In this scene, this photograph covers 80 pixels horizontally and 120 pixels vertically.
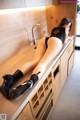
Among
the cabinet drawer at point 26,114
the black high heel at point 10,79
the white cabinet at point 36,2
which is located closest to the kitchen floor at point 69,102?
the cabinet drawer at point 26,114

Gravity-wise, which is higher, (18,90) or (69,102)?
(18,90)

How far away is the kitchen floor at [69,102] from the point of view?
1.64m

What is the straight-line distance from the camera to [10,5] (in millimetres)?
1227

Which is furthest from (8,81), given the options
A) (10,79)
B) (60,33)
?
(60,33)

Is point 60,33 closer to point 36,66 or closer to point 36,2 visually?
point 36,2

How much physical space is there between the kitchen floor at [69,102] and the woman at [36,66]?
819mm

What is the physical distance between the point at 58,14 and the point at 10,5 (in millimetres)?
1455

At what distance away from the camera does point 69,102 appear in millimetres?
1837

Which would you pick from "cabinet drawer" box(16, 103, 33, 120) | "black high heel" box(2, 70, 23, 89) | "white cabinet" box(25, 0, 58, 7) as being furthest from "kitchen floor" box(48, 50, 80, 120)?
"white cabinet" box(25, 0, 58, 7)

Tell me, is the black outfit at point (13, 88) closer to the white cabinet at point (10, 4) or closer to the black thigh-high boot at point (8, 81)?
the black thigh-high boot at point (8, 81)

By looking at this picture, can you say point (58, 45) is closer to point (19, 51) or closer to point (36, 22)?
point (19, 51)

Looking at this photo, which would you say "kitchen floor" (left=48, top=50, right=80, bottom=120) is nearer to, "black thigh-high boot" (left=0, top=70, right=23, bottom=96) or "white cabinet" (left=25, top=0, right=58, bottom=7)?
"black thigh-high boot" (left=0, top=70, right=23, bottom=96)

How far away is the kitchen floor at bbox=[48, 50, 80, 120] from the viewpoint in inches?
64.7

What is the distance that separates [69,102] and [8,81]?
46.6 inches
